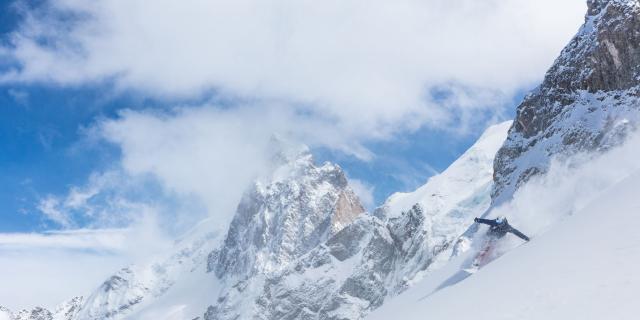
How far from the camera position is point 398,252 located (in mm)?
170375

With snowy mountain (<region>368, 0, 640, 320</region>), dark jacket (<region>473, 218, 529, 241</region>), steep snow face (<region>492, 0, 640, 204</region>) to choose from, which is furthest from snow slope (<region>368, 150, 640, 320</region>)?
steep snow face (<region>492, 0, 640, 204</region>)

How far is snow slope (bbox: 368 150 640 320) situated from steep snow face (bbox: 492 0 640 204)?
1377 inches

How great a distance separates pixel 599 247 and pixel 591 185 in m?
35.7

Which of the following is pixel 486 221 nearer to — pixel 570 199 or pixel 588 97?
pixel 570 199

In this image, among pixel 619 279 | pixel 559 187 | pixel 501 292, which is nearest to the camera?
pixel 619 279

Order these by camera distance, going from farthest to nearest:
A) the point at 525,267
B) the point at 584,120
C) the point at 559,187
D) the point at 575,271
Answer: the point at 584,120 < the point at 559,187 < the point at 525,267 < the point at 575,271

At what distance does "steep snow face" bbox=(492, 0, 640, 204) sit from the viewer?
197 feet

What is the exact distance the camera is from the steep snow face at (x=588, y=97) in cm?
6009

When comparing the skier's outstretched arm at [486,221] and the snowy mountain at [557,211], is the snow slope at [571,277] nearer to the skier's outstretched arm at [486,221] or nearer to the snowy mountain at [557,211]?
the snowy mountain at [557,211]

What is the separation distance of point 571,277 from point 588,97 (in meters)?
53.4

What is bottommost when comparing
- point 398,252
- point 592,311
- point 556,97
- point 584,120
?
point 592,311

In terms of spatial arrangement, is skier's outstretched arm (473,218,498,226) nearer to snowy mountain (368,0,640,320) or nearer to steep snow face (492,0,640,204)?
snowy mountain (368,0,640,320)

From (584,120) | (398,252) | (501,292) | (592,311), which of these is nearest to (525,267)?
(501,292)

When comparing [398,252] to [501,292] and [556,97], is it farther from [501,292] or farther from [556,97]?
[501,292]
